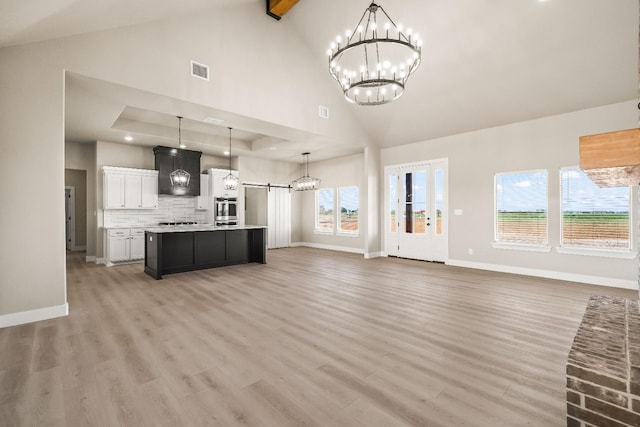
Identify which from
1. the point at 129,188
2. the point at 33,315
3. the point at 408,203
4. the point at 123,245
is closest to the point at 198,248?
Answer: the point at 123,245

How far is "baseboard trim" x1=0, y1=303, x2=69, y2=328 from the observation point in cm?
330

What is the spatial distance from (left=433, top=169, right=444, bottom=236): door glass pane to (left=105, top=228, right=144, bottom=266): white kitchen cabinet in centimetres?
738

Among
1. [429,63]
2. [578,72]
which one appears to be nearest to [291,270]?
[429,63]

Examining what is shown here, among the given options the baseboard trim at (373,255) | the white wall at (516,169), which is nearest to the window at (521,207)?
the white wall at (516,169)

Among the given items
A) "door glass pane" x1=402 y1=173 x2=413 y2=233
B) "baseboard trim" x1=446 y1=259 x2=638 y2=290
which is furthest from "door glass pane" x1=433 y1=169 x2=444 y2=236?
"baseboard trim" x1=446 y1=259 x2=638 y2=290

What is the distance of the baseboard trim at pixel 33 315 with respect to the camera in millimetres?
3299

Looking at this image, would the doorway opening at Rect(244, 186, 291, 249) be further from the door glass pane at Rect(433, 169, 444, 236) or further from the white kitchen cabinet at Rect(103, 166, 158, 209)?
the door glass pane at Rect(433, 169, 444, 236)

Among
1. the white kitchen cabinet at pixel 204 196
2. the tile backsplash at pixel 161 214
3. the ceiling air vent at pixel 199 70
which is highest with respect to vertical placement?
the ceiling air vent at pixel 199 70

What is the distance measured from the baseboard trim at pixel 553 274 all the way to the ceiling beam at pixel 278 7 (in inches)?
244

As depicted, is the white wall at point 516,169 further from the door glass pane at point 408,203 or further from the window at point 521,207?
the door glass pane at point 408,203

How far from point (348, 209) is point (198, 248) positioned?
16.1ft

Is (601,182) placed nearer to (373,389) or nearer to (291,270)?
(373,389)

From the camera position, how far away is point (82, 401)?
2.00 meters

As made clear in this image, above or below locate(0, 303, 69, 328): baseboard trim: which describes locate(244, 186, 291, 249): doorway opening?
above
